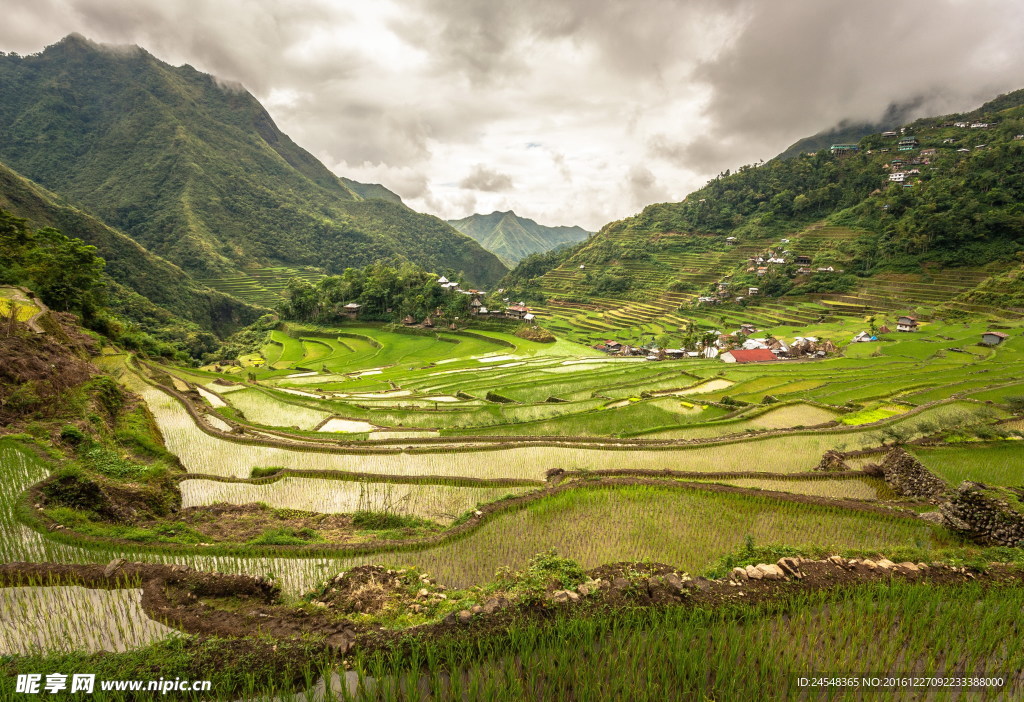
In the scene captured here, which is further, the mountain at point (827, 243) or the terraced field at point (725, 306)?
the mountain at point (827, 243)

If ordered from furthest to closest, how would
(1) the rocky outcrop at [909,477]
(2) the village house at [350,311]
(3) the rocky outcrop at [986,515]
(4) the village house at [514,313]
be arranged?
(4) the village house at [514,313]
(2) the village house at [350,311]
(1) the rocky outcrop at [909,477]
(3) the rocky outcrop at [986,515]

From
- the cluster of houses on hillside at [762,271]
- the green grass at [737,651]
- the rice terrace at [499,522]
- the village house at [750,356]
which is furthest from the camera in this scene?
the cluster of houses on hillside at [762,271]

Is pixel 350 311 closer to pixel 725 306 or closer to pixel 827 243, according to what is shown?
pixel 725 306

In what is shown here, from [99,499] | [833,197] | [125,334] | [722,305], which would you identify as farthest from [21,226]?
[833,197]

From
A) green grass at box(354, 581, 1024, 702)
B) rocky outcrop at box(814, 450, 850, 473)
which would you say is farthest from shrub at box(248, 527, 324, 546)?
rocky outcrop at box(814, 450, 850, 473)

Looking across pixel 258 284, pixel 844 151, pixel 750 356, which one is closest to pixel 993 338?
pixel 750 356

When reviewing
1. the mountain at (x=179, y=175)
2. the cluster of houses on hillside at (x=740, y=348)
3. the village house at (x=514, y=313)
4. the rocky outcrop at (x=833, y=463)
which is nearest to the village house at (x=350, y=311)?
the village house at (x=514, y=313)

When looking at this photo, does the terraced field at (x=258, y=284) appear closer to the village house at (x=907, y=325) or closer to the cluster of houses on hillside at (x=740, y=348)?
the cluster of houses on hillside at (x=740, y=348)
